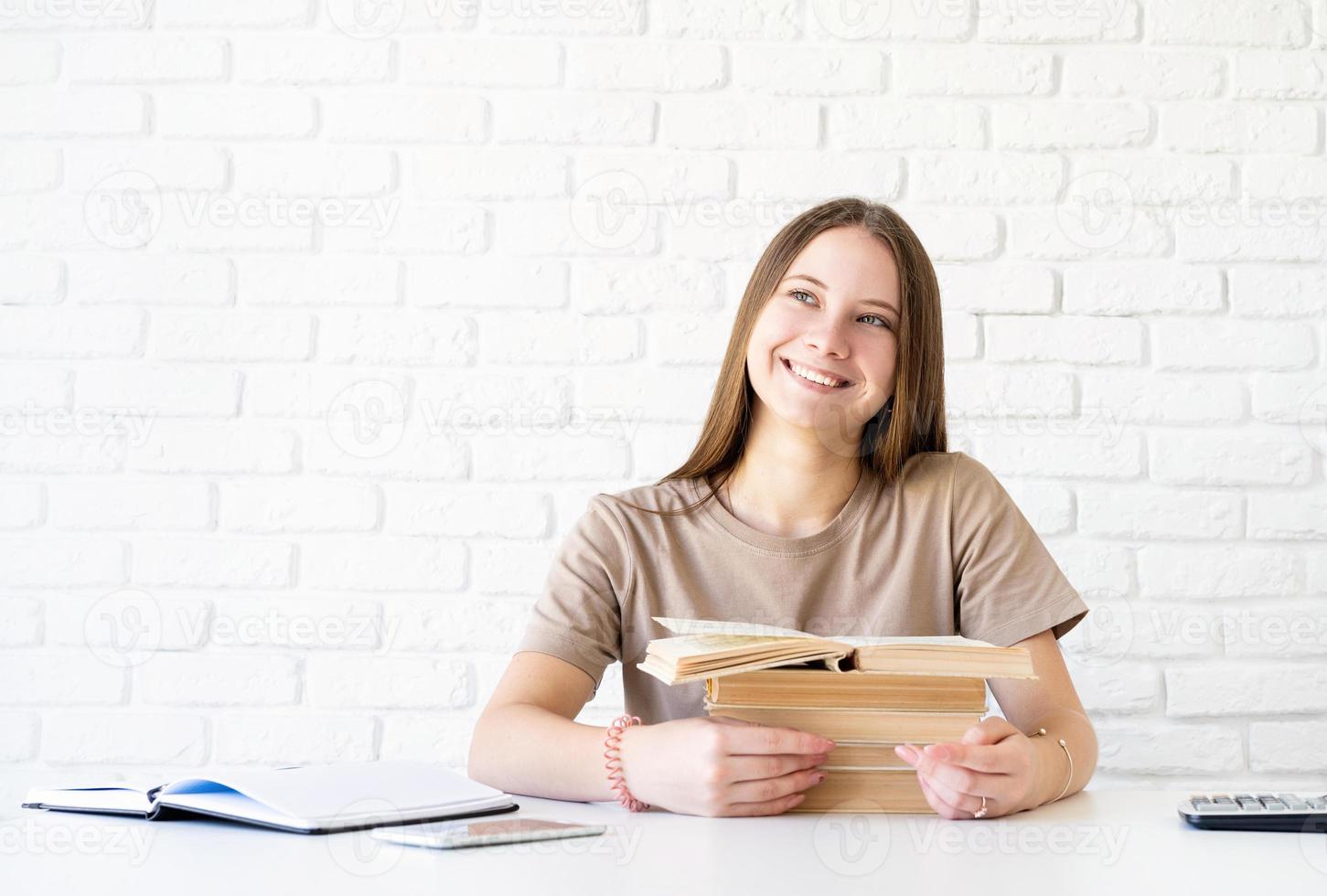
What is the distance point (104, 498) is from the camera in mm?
1805

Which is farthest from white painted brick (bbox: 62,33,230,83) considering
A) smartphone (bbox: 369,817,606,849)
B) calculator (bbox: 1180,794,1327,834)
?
calculator (bbox: 1180,794,1327,834)

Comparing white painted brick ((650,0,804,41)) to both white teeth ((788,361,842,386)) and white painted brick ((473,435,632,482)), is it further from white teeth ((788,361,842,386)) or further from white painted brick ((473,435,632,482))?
white teeth ((788,361,842,386))

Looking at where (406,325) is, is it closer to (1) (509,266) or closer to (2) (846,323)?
(1) (509,266)

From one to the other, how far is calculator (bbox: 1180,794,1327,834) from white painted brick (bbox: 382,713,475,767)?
114cm

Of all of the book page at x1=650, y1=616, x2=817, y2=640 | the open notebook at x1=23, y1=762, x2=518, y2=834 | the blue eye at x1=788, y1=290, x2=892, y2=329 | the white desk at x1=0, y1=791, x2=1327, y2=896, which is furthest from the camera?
the blue eye at x1=788, y1=290, x2=892, y2=329

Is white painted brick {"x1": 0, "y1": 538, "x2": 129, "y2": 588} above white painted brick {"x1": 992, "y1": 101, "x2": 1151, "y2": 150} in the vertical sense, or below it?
below

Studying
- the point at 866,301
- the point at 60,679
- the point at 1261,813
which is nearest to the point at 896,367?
the point at 866,301

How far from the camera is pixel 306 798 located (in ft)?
2.73

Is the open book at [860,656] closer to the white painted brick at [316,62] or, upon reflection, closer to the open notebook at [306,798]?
the open notebook at [306,798]

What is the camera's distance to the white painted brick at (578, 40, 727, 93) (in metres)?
1.82

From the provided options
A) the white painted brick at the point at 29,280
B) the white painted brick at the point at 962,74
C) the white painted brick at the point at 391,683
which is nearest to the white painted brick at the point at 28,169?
the white painted brick at the point at 29,280

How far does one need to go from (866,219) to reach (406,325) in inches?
30.7

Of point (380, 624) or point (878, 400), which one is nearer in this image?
point (878, 400)

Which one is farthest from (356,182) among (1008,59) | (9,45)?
(1008,59)
